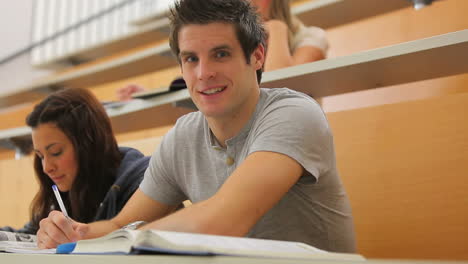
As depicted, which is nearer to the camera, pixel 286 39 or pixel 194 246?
pixel 194 246

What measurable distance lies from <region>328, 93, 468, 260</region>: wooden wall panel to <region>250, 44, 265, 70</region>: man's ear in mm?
301

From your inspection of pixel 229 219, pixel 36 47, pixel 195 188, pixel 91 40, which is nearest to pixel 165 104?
pixel 195 188

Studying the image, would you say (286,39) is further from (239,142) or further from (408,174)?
(239,142)

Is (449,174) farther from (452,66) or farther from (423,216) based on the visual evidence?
(452,66)

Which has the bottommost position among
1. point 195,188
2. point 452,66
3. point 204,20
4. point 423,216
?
point 423,216

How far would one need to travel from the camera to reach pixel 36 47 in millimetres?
3523

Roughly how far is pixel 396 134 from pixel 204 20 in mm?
436

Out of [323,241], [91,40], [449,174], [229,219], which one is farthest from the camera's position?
[91,40]

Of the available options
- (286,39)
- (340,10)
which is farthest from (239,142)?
(340,10)

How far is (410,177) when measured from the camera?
98cm

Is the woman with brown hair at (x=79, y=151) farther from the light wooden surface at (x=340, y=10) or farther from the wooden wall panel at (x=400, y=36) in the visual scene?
the light wooden surface at (x=340, y=10)

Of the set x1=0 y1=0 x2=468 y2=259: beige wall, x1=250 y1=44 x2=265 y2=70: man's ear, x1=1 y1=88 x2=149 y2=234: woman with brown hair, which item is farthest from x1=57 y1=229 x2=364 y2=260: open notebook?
x1=1 y1=88 x2=149 y2=234: woman with brown hair

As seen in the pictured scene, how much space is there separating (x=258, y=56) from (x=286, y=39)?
1.77 feet

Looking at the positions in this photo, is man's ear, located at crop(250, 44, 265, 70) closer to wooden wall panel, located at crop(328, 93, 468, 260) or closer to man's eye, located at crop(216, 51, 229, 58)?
man's eye, located at crop(216, 51, 229, 58)
